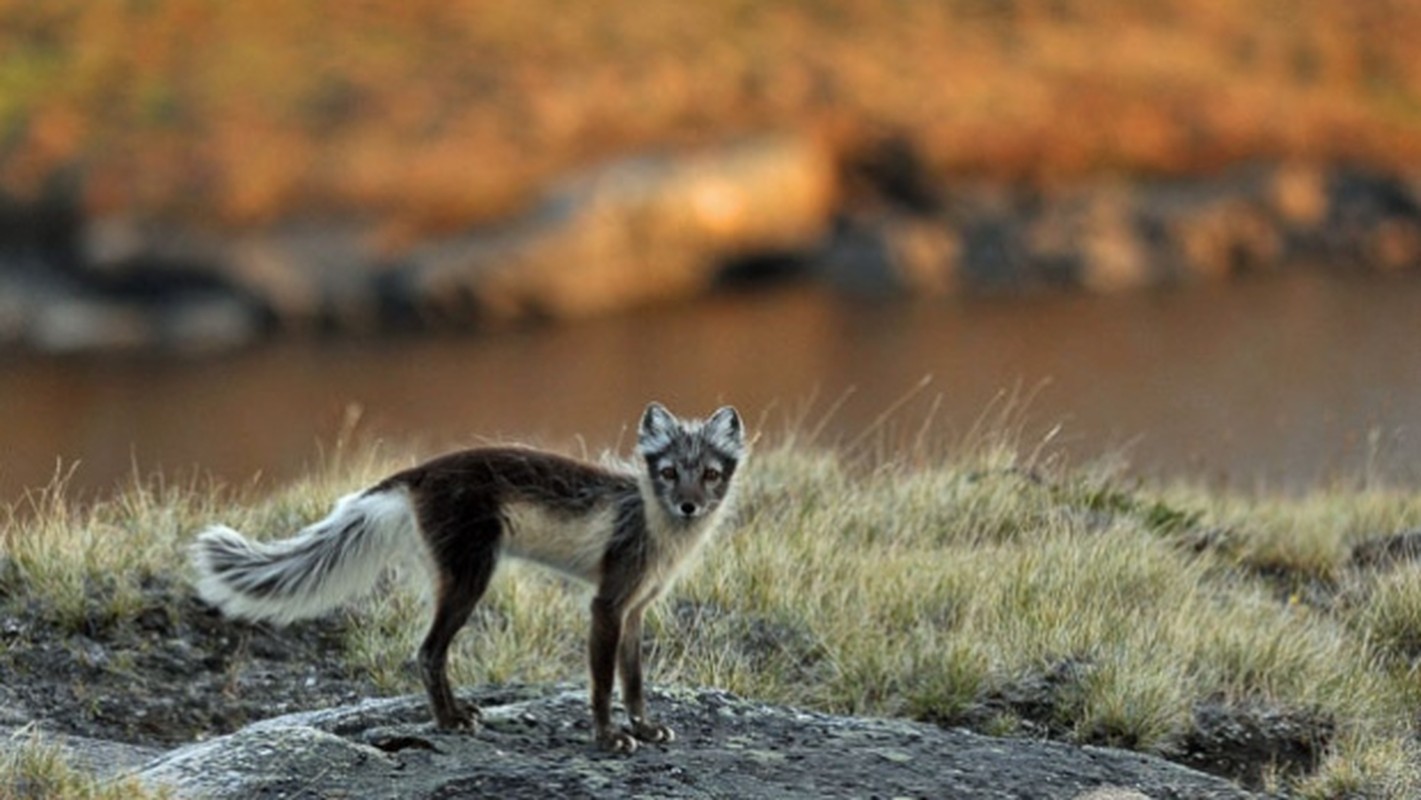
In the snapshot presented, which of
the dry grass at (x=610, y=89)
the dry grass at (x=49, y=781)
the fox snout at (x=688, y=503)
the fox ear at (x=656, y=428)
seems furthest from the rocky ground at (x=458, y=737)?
the dry grass at (x=610, y=89)

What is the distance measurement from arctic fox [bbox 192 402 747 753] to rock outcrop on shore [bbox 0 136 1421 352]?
34.6 metres

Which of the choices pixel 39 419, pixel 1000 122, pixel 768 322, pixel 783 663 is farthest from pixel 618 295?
pixel 783 663

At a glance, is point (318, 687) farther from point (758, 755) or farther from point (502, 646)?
point (758, 755)

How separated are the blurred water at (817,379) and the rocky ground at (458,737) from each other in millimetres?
8085

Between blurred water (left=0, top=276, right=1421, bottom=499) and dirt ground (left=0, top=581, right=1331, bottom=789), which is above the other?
blurred water (left=0, top=276, right=1421, bottom=499)

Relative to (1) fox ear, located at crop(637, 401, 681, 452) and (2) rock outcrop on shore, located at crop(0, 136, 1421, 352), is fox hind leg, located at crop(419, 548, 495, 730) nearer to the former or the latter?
(1) fox ear, located at crop(637, 401, 681, 452)

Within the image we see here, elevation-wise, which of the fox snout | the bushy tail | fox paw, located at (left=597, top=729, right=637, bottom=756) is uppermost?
the fox snout

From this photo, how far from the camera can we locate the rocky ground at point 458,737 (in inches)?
247

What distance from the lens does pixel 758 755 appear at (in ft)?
22.0

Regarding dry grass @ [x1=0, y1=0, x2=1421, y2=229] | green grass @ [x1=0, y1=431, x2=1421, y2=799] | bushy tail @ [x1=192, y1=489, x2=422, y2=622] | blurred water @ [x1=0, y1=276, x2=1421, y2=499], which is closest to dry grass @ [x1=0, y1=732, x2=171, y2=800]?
bushy tail @ [x1=192, y1=489, x2=422, y2=622]

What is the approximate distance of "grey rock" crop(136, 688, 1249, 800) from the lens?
20.3ft

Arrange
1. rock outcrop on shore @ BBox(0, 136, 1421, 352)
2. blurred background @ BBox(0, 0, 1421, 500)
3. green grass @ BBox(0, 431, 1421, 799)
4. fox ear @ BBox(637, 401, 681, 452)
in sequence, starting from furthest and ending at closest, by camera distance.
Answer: rock outcrop on shore @ BBox(0, 136, 1421, 352), blurred background @ BBox(0, 0, 1421, 500), green grass @ BBox(0, 431, 1421, 799), fox ear @ BBox(637, 401, 681, 452)

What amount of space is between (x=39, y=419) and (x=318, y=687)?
2527 cm

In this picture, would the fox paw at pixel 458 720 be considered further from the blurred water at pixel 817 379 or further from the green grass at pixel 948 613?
the blurred water at pixel 817 379
